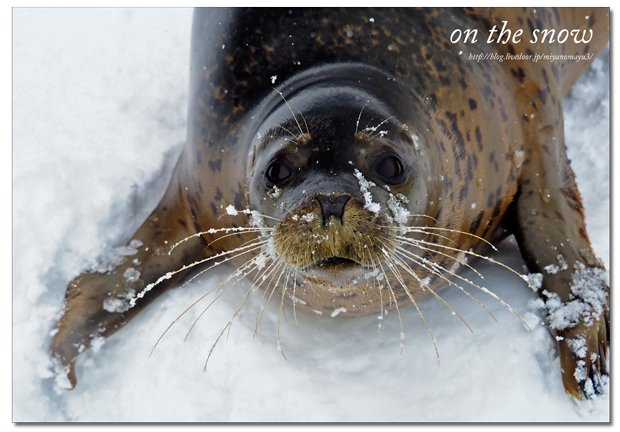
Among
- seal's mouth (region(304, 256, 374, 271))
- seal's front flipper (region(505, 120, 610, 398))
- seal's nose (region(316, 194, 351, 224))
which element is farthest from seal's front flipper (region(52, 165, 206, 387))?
seal's front flipper (region(505, 120, 610, 398))

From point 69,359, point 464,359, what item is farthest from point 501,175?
point 69,359

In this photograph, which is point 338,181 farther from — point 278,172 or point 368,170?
point 278,172

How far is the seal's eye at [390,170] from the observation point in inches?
88.0

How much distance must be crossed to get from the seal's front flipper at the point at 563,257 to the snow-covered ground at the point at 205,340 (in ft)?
0.39

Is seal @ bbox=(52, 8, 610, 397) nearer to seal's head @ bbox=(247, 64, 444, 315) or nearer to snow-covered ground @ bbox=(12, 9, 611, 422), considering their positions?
seal's head @ bbox=(247, 64, 444, 315)

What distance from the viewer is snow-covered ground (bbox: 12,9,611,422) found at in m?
2.71

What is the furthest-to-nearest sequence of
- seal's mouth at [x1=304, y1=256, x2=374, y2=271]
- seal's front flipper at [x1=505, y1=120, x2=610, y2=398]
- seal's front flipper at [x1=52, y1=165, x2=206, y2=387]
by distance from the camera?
1. seal's front flipper at [x1=52, y1=165, x2=206, y2=387]
2. seal's front flipper at [x1=505, y1=120, x2=610, y2=398]
3. seal's mouth at [x1=304, y1=256, x2=374, y2=271]

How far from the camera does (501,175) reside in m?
2.89

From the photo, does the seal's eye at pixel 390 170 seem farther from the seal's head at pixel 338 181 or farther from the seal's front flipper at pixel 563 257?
the seal's front flipper at pixel 563 257

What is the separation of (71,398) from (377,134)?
6.37 feet

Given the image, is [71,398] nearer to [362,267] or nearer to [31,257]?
[31,257]

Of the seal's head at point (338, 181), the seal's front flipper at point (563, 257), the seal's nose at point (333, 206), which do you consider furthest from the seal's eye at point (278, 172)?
the seal's front flipper at point (563, 257)

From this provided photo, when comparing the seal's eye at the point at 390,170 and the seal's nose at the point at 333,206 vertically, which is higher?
the seal's eye at the point at 390,170

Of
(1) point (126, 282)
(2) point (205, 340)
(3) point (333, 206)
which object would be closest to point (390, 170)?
(3) point (333, 206)
